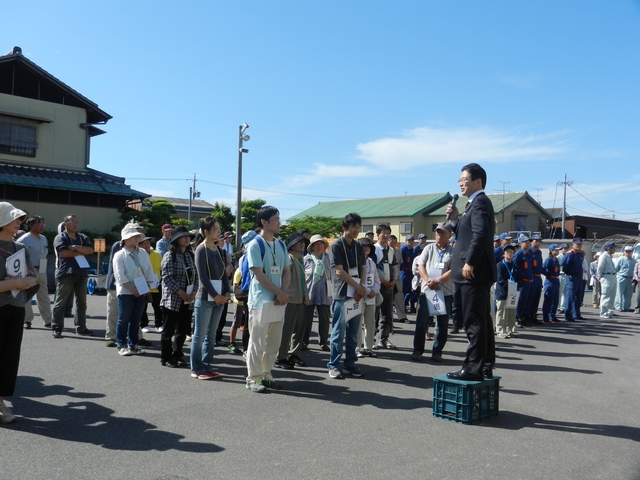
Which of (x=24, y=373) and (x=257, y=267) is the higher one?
(x=257, y=267)

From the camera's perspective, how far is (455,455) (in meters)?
4.40

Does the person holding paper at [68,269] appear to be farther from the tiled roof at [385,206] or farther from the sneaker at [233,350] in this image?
the tiled roof at [385,206]

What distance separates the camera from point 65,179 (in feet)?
86.0

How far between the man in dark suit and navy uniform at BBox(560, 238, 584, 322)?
1005 centimetres

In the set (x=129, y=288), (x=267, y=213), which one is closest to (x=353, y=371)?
(x=267, y=213)

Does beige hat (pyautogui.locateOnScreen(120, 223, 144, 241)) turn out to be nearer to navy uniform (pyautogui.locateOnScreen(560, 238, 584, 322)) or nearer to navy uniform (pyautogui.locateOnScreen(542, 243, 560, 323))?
navy uniform (pyautogui.locateOnScreen(542, 243, 560, 323))

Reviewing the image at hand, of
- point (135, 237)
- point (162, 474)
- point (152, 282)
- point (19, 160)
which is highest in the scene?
point (19, 160)

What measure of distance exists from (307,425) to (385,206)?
59922mm

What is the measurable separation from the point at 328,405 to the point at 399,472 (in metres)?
1.85

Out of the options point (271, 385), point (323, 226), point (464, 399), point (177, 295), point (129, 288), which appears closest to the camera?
point (464, 399)

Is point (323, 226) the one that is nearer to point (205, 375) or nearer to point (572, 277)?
point (572, 277)

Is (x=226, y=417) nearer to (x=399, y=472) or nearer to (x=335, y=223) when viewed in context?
(x=399, y=472)

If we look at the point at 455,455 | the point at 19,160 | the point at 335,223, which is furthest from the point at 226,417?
the point at 335,223

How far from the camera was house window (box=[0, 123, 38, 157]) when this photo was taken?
25234 millimetres
